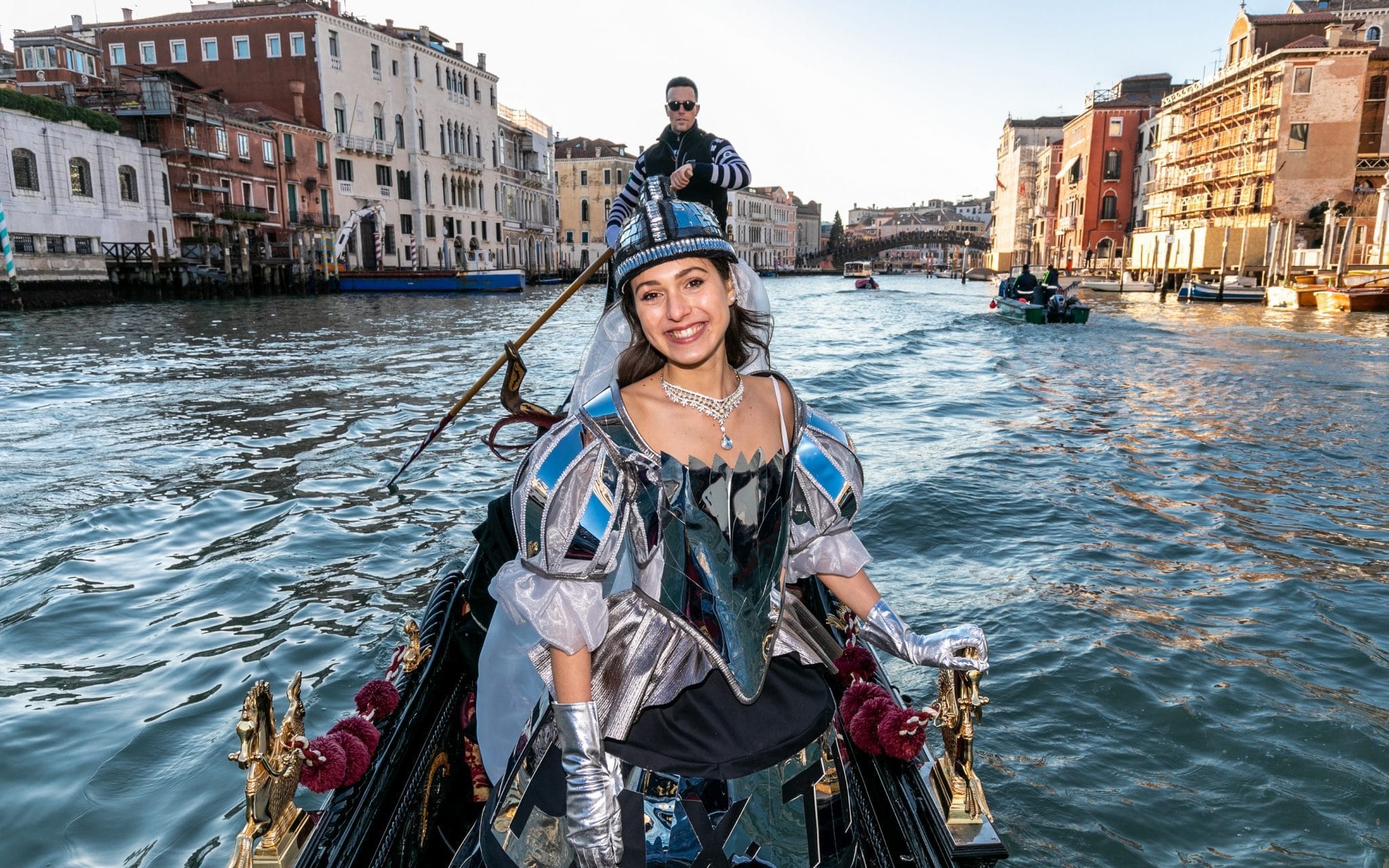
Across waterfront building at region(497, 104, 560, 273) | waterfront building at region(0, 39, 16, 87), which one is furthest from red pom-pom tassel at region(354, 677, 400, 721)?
waterfront building at region(497, 104, 560, 273)

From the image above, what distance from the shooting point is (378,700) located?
191 centimetres

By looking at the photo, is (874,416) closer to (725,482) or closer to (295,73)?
(725,482)

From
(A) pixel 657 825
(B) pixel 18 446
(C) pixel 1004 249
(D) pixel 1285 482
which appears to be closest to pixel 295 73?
(B) pixel 18 446

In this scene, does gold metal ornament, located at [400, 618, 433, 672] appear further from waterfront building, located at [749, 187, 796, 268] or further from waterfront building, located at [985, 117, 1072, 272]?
waterfront building, located at [749, 187, 796, 268]

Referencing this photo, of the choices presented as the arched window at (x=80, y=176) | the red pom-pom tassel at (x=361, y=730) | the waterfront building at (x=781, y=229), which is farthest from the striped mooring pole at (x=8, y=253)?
the waterfront building at (x=781, y=229)

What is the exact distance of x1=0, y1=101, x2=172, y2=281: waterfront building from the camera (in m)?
21.5

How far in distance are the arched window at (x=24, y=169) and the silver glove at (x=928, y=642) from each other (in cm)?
2698

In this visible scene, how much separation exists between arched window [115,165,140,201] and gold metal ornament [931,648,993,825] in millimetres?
29638

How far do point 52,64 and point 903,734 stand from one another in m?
36.0

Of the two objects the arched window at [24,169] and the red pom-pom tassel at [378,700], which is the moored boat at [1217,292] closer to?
the red pom-pom tassel at [378,700]

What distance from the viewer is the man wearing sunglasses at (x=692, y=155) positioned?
10.2ft

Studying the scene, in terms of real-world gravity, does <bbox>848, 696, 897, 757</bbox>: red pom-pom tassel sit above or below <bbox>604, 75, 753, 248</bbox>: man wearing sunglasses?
below

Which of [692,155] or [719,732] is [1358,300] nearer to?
[692,155]

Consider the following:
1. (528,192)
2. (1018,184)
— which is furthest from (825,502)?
(1018,184)
